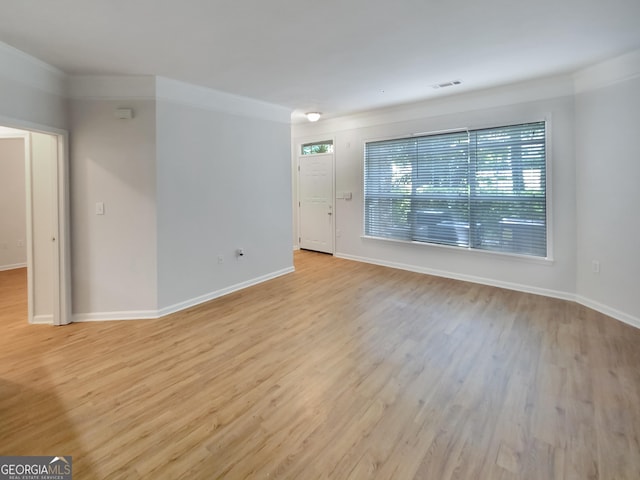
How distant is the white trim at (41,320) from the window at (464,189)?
188 inches

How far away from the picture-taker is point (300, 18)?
2.39 metres

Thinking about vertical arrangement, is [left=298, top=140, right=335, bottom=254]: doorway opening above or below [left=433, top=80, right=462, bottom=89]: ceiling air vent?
below

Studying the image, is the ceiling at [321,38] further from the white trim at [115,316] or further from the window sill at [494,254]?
the white trim at [115,316]

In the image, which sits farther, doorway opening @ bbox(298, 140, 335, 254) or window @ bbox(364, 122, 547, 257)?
doorway opening @ bbox(298, 140, 335, 254)

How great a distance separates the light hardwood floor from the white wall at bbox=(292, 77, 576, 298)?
27.0 inches

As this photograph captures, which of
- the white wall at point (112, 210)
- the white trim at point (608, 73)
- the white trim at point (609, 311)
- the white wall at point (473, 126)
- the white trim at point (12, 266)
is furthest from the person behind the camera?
the white trim at point (12, 266)

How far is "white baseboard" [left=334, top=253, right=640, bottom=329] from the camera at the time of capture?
342 cm

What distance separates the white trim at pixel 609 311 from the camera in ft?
10.8

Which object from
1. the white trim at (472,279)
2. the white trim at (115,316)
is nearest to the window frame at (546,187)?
the white trim at (472,279)

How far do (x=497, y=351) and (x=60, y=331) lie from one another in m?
4.29

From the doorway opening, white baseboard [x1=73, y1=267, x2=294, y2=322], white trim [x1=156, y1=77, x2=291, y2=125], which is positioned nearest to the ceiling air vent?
white trim [x1=156, y1=77, x2=291, y2=125]

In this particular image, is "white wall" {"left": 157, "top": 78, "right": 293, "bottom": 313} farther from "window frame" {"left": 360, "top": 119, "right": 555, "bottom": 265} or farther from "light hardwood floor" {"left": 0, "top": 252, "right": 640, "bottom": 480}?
"window frame" {"left": 360, "top": 119, "right": 555, "bottom": 265}

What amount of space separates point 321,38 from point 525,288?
406cm

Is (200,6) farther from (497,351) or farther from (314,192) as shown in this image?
(314,192)
